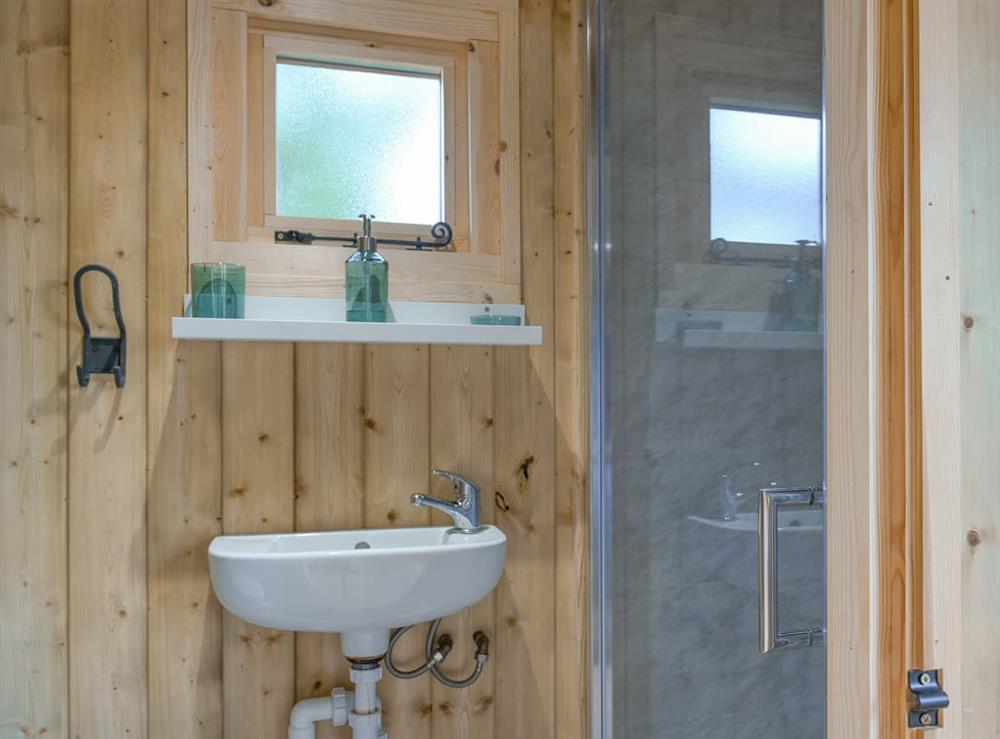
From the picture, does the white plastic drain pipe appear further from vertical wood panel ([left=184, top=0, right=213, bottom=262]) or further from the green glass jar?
vertical wood panel ([left=184, top=0, right=213, bottom=262])

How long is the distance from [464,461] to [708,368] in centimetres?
66

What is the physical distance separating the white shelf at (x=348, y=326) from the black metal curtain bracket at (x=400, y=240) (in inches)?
5.4

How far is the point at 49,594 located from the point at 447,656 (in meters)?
0.84

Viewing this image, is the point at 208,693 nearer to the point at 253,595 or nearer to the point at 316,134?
the point at 253,595

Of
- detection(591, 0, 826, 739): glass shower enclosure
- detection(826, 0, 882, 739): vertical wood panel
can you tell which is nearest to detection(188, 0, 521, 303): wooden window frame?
detection(591, 0, 826, 739): glass shower enclosure

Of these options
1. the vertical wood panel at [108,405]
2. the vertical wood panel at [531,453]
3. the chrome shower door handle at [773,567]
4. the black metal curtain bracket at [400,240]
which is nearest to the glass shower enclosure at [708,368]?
the chrome shower door handle at [773,567]

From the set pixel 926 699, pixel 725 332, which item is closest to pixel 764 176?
pixel 725 332

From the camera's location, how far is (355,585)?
4.66 feet

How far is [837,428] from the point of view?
798 mm

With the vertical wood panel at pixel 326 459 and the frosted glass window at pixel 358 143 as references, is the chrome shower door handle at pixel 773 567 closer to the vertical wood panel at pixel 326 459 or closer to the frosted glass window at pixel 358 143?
the vertical wood panel at pixel 326 459

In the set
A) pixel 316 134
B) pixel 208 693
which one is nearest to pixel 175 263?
pixel 316 134

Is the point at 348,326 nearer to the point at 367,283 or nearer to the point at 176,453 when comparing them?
the point at 367,283

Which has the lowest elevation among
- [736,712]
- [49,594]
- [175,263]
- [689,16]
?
[736,712]

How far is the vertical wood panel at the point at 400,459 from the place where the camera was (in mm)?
1730
